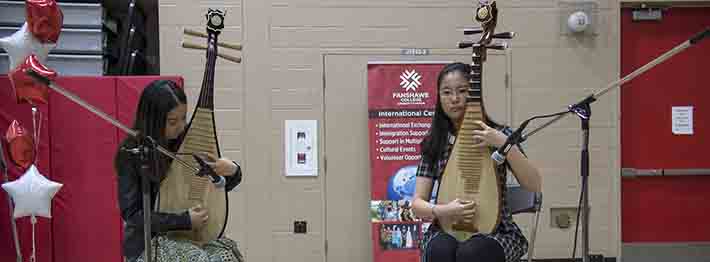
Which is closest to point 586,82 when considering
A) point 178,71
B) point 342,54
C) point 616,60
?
point 616,60

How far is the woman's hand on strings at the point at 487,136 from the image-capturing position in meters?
2.19

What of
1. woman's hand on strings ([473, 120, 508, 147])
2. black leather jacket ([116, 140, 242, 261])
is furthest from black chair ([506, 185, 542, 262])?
black leather jacket ([116, 140, 242, 261])

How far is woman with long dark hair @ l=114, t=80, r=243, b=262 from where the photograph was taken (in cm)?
223

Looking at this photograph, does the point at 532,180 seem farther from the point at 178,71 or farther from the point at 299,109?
the point at 178,71

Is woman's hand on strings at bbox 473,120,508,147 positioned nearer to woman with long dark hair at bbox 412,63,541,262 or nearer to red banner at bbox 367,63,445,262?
woman with long dark hair at bbox 412,63,541,262

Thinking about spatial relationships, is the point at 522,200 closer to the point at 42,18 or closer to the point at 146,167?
the point at 146,167

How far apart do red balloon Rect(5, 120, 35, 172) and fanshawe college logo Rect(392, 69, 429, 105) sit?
1.94 metres

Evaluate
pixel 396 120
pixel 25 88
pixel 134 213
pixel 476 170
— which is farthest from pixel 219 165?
pixel 396 120

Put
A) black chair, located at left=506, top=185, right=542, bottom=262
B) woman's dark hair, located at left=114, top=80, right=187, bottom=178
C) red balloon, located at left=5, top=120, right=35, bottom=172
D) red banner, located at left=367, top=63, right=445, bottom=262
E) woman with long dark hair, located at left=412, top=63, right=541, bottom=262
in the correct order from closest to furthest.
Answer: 1. woman with long dark hair, located at left=412, top=63, right=541, bottom=262
2. woman's dark hair, located at left=114, top=80, right=187, bottom=178
3. black chair, located at left=506, top=185, right=542, bottom=262
4. red balloon, located at left=5, top=120, right=35, bottom=172
5. red banner, located at left=367, top=63, right=445, bottom=262

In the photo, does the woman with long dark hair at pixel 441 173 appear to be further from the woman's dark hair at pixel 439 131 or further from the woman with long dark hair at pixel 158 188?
the woman with long dark hair at pixel 158 188

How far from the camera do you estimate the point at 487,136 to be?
2197 millimetres

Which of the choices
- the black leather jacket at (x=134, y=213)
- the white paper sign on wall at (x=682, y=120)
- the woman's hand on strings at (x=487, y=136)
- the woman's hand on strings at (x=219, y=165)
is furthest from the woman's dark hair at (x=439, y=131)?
the white paper sign on wall at (x=682, y=120)

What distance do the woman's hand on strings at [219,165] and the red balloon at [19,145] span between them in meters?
1.30

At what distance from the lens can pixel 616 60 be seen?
4102mm
